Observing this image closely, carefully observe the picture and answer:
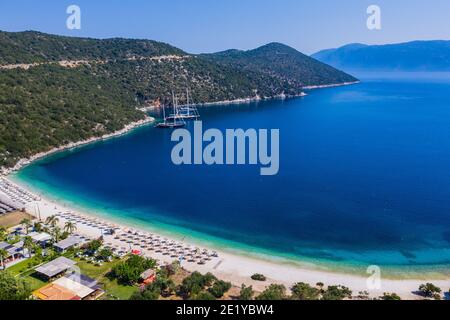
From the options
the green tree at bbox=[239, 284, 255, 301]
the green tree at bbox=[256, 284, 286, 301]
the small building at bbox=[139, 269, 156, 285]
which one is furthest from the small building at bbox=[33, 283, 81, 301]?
the green tree at bbox=[256, 284, 286, 301]

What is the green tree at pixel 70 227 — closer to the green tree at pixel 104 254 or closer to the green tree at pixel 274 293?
the green tree at pixel 104 254

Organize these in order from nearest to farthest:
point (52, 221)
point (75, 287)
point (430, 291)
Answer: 1. point (75, 287)
2. point (430, 291)
3. point (52, 221)

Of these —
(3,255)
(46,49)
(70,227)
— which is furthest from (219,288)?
(46,49)

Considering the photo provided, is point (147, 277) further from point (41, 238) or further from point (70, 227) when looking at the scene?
point (41, 238)

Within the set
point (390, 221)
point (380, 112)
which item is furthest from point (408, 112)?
point (390, 221)

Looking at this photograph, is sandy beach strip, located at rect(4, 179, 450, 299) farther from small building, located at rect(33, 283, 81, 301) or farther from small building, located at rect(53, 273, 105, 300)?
small building, located at rect(33, 283, 81, 301)

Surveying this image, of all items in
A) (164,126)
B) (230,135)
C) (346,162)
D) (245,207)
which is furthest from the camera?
(164,126)
